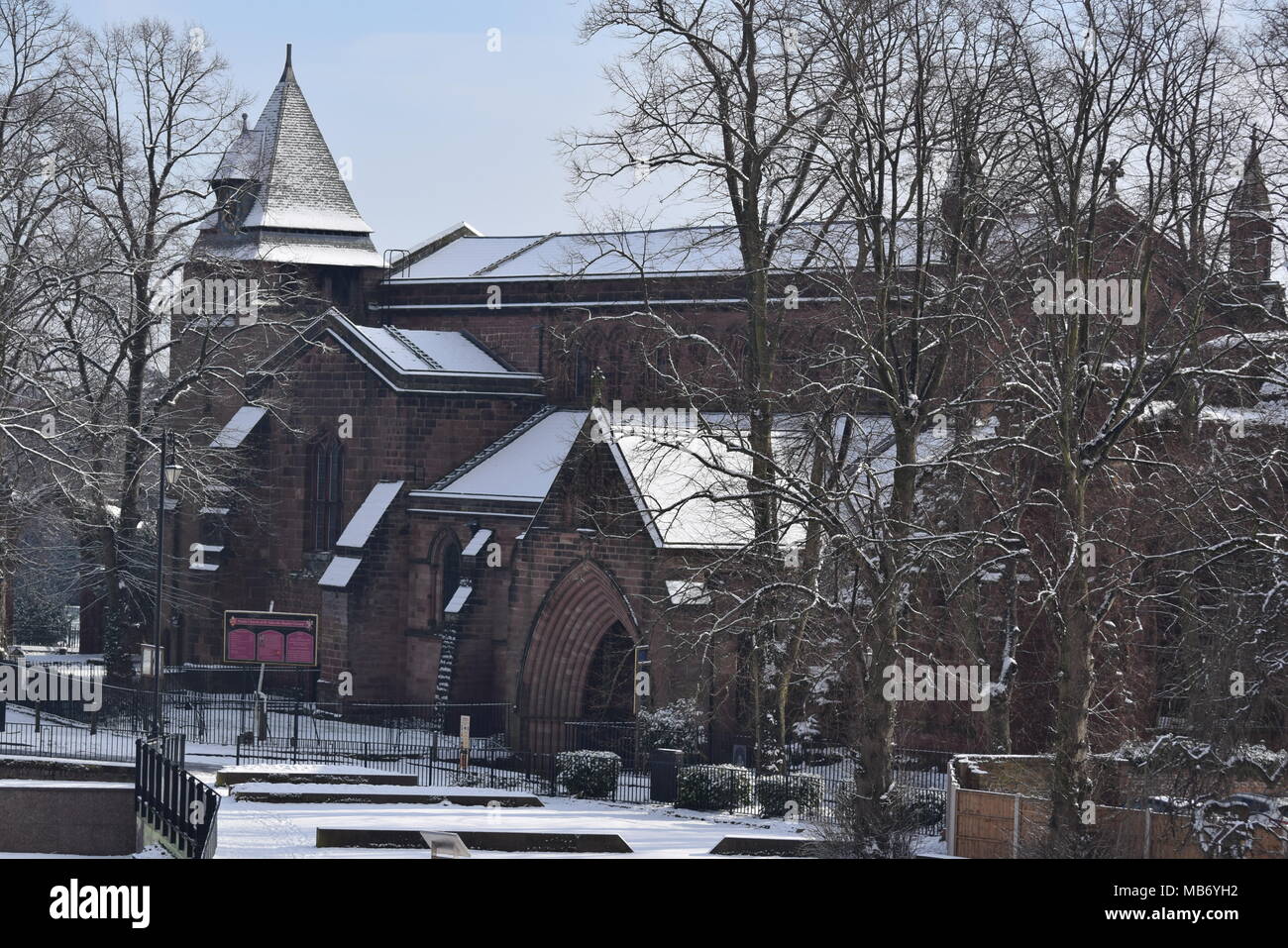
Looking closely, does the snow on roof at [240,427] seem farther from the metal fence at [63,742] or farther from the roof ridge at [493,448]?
the metal fence at [63,742]

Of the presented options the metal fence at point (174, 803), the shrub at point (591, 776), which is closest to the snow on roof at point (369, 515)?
the shrub at point (591, 776)

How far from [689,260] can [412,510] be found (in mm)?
9415

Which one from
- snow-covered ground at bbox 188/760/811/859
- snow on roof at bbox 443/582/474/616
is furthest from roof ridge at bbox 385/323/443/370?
snow-covered ground at bbox 188/760/811/859

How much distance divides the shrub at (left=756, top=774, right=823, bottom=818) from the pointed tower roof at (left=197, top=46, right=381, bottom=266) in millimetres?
23044

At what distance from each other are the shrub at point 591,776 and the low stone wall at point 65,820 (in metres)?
8.05

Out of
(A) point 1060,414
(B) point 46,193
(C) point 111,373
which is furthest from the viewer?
(C) point 111,373

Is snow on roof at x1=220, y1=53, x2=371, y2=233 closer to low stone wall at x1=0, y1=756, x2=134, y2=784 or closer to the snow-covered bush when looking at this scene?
low stone wall at x1=0, y1=756, x2=134, y2=784

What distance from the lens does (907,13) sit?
20875 millimetres

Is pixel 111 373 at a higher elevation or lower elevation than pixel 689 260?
lower

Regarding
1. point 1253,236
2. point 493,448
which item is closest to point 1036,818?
point 1253,236

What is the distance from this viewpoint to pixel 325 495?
1567 inches

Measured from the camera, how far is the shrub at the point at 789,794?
25.2 metres
